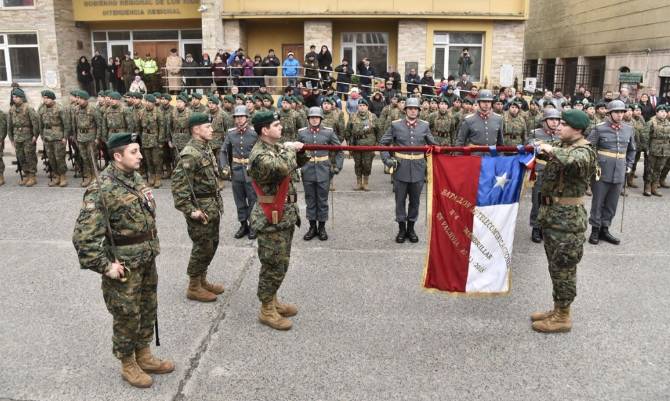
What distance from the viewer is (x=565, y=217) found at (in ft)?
16.5

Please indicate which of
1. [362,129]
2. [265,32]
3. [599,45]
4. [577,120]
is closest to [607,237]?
[577,120]

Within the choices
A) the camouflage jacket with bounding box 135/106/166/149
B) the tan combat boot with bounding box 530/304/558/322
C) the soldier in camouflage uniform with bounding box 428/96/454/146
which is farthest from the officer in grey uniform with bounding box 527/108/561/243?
the camouflage jacket with bounding box 135/106/166/149

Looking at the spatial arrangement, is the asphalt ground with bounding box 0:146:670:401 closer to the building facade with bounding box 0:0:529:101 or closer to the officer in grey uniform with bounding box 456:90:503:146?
the officer in grey uniform with bounding box 456:90:503:146

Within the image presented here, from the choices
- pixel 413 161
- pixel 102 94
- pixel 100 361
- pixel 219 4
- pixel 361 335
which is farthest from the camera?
pixel 219 4

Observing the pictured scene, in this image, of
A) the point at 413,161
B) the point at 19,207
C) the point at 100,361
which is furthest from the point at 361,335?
the point at 19,207

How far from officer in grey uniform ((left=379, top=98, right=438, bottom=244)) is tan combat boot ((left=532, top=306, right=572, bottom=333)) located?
9.56ft

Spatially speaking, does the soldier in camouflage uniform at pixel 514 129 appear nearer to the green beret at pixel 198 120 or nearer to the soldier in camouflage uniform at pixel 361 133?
the soldier in camouflage uniform at pixel 361 133

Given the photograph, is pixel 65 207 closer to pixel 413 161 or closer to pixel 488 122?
pixel 413 161

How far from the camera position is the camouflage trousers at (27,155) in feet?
37.5

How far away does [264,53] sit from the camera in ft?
71.6

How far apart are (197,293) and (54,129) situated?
7.45 metres

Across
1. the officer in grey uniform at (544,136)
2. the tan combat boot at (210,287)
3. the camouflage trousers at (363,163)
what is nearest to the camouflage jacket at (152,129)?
the camouflage trousers at (363,163)

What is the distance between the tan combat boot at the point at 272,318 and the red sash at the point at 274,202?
2.82 ft

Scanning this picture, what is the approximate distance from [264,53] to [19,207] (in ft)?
45.2
